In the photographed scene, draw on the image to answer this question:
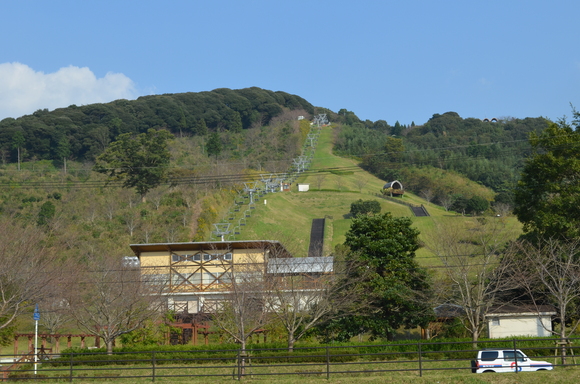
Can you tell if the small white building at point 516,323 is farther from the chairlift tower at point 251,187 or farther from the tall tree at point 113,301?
the chairlift tower at point 251,187

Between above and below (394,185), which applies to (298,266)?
below

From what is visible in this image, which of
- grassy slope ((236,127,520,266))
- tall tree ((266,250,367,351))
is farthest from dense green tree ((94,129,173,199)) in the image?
tall tree ((266,250,367,351))

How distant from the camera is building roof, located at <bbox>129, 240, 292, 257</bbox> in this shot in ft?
116

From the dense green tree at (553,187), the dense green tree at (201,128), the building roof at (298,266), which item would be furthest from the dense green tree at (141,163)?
the dense green tree at (201,128)

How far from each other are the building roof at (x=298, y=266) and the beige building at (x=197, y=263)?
2.82 metres

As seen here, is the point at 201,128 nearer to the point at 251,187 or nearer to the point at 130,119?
the point at 130,119

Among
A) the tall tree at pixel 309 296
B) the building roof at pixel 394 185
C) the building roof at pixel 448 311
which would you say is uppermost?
the building roof at pixel 394 185

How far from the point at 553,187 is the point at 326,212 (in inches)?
1584

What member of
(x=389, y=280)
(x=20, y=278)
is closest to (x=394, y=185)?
(x=389, y=280)

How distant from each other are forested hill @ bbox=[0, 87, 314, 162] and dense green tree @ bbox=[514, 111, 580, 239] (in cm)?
8222

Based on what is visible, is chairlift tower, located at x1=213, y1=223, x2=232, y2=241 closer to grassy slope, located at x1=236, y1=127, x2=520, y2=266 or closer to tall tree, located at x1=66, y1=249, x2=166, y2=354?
grassy slope, located at x1=236, y1=127, x2=520, y2=266

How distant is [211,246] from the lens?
119 feet

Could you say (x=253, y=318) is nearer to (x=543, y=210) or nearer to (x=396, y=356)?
(x=396, y=356)

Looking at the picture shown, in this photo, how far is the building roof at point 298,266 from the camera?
97.9ft
